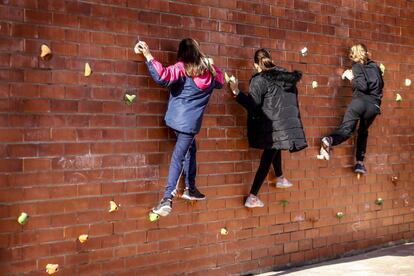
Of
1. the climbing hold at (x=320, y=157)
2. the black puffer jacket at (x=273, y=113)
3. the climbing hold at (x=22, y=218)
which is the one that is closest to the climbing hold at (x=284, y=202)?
the climbing hold at (x=320, y=157)

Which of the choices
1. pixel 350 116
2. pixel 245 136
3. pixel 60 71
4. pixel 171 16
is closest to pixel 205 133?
pixel 245 136

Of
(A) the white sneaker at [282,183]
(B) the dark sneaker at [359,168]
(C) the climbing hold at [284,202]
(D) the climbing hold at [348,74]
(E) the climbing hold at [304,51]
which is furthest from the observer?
(B) the dark sneaker at [359,168]

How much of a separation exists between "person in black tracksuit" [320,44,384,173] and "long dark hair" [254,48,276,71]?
1356mm

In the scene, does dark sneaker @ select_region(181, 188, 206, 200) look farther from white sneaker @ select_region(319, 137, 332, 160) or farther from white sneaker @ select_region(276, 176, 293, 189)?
white sneaker @ select_region(319, 137, 332, 160)

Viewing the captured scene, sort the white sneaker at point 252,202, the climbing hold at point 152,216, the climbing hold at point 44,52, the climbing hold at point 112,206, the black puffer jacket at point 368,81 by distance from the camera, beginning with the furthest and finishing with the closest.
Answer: the black puffer jacket at point 368,81 → the white sneaker at point 252,202 → the climbing hold at point 152,216 → the climbing hold at point 112,206 → the climbing hold at point 44,52

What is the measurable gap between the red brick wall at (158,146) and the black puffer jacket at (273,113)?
8.4 inches

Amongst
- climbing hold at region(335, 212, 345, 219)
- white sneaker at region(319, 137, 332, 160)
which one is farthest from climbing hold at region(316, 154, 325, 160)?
climbing hold at region(335, 212, 345, 219)

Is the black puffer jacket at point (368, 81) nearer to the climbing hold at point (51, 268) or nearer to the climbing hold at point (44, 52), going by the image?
the climbing hold at point (44, 52)

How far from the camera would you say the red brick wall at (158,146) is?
16.0 ft

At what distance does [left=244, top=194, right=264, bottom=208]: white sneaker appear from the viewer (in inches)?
249

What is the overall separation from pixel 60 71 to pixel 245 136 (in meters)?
2.13

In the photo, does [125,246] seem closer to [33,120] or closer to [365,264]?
[33,120]

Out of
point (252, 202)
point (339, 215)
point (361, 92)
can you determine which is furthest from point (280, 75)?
point (339, 215)

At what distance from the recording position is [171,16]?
19.0 ft
